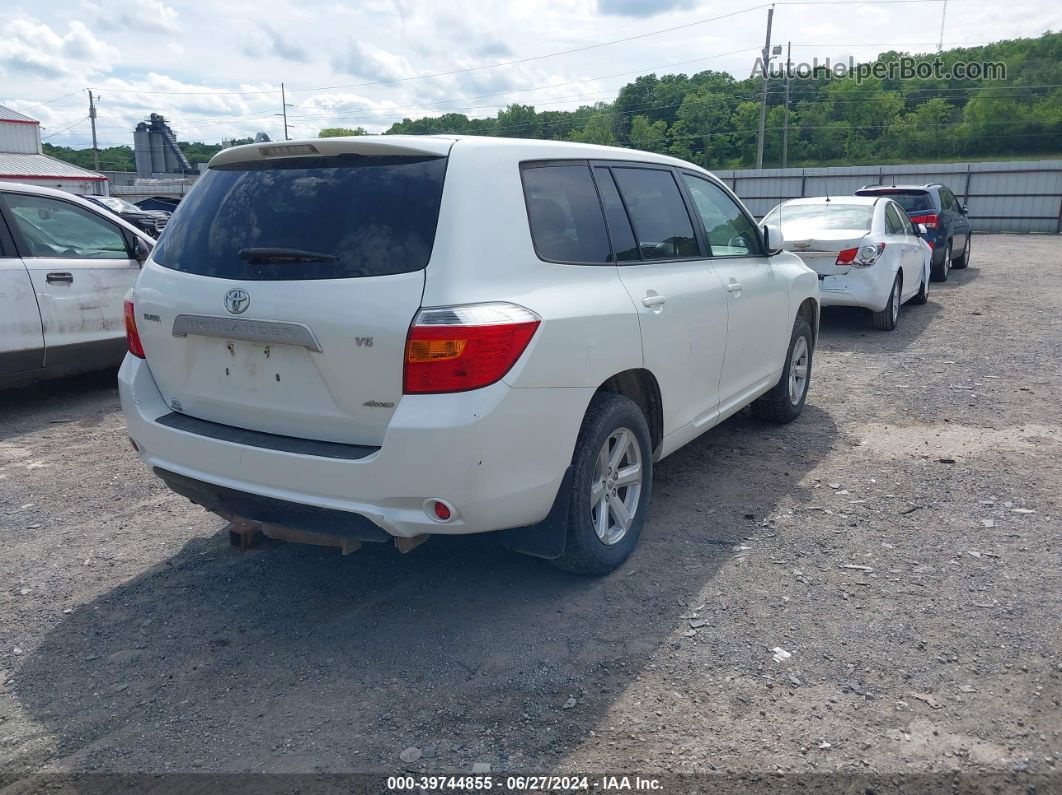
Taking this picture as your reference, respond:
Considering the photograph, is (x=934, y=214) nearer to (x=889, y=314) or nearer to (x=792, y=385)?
(x=889, y=314)

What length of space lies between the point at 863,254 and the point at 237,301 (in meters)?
8.20

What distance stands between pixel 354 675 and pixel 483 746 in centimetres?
65

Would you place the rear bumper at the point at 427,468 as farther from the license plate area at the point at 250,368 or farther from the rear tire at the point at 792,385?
the rear tire at the point at 792,385

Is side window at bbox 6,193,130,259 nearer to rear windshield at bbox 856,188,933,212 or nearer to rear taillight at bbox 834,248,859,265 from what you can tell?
rear taillight at bbox 834,248,859,265

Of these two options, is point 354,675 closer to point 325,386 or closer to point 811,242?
point 325,386

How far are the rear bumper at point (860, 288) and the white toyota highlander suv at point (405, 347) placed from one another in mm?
6513

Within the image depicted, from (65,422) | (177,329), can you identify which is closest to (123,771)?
(177,329)

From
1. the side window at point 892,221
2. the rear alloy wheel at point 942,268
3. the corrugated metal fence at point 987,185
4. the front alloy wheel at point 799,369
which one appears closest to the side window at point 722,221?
the front alloy wheel at point 799,369

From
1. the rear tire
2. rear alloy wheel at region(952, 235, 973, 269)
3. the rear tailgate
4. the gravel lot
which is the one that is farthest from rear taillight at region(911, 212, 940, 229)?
the rear tailgate

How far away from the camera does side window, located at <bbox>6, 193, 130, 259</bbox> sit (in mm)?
6547

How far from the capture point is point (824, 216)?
10.5 metres

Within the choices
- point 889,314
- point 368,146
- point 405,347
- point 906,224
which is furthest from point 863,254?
point 405,347

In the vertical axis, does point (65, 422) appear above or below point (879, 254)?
below

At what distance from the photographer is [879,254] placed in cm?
972
